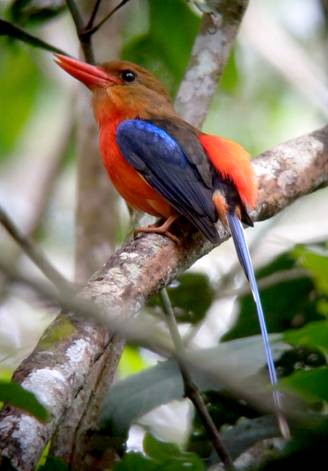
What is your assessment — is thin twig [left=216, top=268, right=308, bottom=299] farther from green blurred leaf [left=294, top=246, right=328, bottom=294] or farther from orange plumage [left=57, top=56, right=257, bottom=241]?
green blurred leaf [left=294, top=246, right=328, bottom=294]

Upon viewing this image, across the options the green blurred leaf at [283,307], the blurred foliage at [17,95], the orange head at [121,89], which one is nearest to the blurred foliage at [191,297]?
the green blurred leaf at [283,307]

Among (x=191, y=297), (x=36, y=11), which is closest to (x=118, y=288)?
(x=191, y=297)

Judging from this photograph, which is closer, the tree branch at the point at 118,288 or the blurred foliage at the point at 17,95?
the tree branch at the point at 118,288

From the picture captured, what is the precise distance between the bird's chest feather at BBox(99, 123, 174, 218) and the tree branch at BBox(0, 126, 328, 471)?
7.5 inches

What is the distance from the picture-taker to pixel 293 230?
6.73 metres

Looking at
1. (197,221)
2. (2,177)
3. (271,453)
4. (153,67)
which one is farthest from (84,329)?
(2,177)

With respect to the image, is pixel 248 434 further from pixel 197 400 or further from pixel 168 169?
pixel 168 169

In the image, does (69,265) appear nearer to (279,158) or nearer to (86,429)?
(279,158)

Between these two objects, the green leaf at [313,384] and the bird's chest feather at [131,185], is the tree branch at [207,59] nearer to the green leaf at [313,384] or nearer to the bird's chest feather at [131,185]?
the bird's chest feather at [131,185]

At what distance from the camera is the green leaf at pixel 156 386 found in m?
3.22

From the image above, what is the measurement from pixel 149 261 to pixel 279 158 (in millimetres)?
1078

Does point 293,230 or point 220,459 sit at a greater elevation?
point 220,459

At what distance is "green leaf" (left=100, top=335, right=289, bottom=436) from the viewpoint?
10.6 feet

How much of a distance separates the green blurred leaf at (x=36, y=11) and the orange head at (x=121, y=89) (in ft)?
1.08
